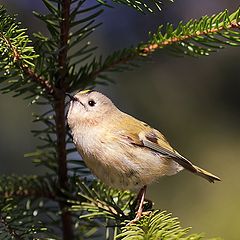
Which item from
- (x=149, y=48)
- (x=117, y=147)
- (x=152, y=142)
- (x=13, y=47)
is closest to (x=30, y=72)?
(x=13, y=47)

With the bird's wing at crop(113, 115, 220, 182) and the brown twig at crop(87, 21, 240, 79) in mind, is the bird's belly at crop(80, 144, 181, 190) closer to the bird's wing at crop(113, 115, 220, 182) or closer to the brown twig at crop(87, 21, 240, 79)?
the bird's wing at crop(113, 115, 220, 182)

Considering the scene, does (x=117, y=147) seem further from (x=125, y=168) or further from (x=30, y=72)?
(x=30, y=72)

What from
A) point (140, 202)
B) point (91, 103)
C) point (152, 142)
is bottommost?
point (140, 202)

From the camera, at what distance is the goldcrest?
1.28 meters

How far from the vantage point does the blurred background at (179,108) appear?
2.79 meters

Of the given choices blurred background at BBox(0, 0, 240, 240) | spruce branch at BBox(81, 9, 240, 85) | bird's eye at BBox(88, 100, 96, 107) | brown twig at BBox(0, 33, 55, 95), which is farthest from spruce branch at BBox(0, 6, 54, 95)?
blurred background at BBox(0, 0, 240, 240)

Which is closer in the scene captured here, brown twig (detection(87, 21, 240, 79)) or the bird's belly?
brown twig (detection(87, 21, 240, 79))

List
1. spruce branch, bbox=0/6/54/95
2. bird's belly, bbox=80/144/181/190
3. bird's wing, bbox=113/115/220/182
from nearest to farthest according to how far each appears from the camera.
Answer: spruce branch, bbox=0/6/54/95
bird's belly, bbox=80/144/181/190
bird's wing, bbox=113/115/220/182

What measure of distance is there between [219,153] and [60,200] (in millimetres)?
1860

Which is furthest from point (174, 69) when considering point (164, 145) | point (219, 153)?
point (164, 145)

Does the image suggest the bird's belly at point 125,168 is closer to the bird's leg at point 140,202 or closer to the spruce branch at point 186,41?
the bird's leg at point 140,202

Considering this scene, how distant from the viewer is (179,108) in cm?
308

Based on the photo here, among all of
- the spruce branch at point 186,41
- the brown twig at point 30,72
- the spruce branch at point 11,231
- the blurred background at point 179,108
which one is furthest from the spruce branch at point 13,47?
the blurred background at point 179,108

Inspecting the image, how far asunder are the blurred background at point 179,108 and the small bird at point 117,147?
1.19 m
